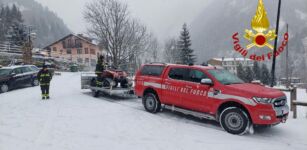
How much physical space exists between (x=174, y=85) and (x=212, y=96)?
1517 millimetres

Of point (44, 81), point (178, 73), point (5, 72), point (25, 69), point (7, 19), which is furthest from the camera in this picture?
point (7, 19)

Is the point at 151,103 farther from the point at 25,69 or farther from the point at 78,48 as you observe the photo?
the point at 78,48

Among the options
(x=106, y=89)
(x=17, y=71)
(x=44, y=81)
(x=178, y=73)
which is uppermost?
(x=17, y=71)

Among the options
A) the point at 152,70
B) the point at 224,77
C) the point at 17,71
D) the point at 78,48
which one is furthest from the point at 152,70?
the point at 78,48

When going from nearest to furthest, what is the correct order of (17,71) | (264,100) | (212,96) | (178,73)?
(264,100), (212,96), (178,73), (17,71)

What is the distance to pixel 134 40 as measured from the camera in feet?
93.5

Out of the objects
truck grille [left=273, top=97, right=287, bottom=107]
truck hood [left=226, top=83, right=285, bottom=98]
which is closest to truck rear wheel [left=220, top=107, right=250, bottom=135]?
truck hood [left=226, top=83, right=285, bottom=98]

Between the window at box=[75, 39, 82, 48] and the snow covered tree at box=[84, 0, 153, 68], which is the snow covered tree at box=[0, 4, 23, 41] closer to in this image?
the window at box=[75, 39, 82, 48]

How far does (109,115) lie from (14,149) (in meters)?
3.52

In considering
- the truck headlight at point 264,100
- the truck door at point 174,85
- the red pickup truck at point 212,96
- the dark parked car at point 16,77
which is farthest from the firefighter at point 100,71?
the truck headlight at point 264,100

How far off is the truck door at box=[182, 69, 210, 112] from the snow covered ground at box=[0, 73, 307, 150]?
61 centimetres

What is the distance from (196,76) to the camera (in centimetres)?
759

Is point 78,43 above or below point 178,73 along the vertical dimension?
above

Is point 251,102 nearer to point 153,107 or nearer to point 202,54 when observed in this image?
point 153,107
